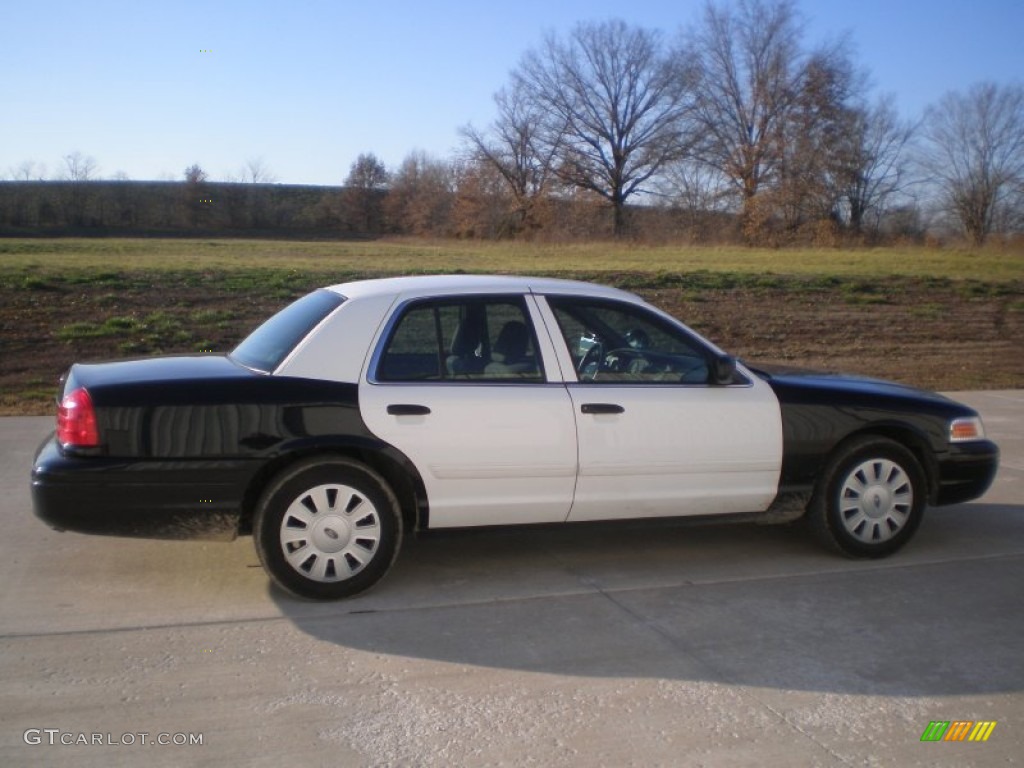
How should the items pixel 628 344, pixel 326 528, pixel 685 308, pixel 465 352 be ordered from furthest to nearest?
pixel 685 308
pixel 628 344
pixel 465 352
pixel 326 528

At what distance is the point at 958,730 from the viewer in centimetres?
383

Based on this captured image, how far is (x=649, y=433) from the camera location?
17.6 ft

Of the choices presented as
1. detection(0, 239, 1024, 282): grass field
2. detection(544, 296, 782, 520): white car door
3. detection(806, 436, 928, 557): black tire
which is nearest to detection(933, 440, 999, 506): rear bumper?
detection(806, 436, 928, 557): black tire

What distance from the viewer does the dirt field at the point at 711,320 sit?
46.4ft

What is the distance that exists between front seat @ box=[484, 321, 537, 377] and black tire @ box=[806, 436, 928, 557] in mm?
1753

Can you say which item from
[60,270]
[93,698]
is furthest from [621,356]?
[60,270]

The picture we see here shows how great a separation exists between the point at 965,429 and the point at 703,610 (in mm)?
2125

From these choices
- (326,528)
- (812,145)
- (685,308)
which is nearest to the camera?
Answer: (326,528)

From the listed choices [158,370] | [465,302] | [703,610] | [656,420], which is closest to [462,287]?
[465,302]

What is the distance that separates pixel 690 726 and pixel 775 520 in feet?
6.95

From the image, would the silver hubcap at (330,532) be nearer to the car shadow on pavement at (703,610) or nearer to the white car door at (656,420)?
the car shadow on pavement at (703,610)

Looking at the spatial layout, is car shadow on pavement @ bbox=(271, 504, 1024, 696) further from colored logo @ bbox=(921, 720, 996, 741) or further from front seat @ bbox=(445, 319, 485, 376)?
front seat @ bbox=(445, 319, 485, 376)

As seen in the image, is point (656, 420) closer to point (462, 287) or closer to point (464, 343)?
point (464, 343)

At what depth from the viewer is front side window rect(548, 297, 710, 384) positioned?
548cm
